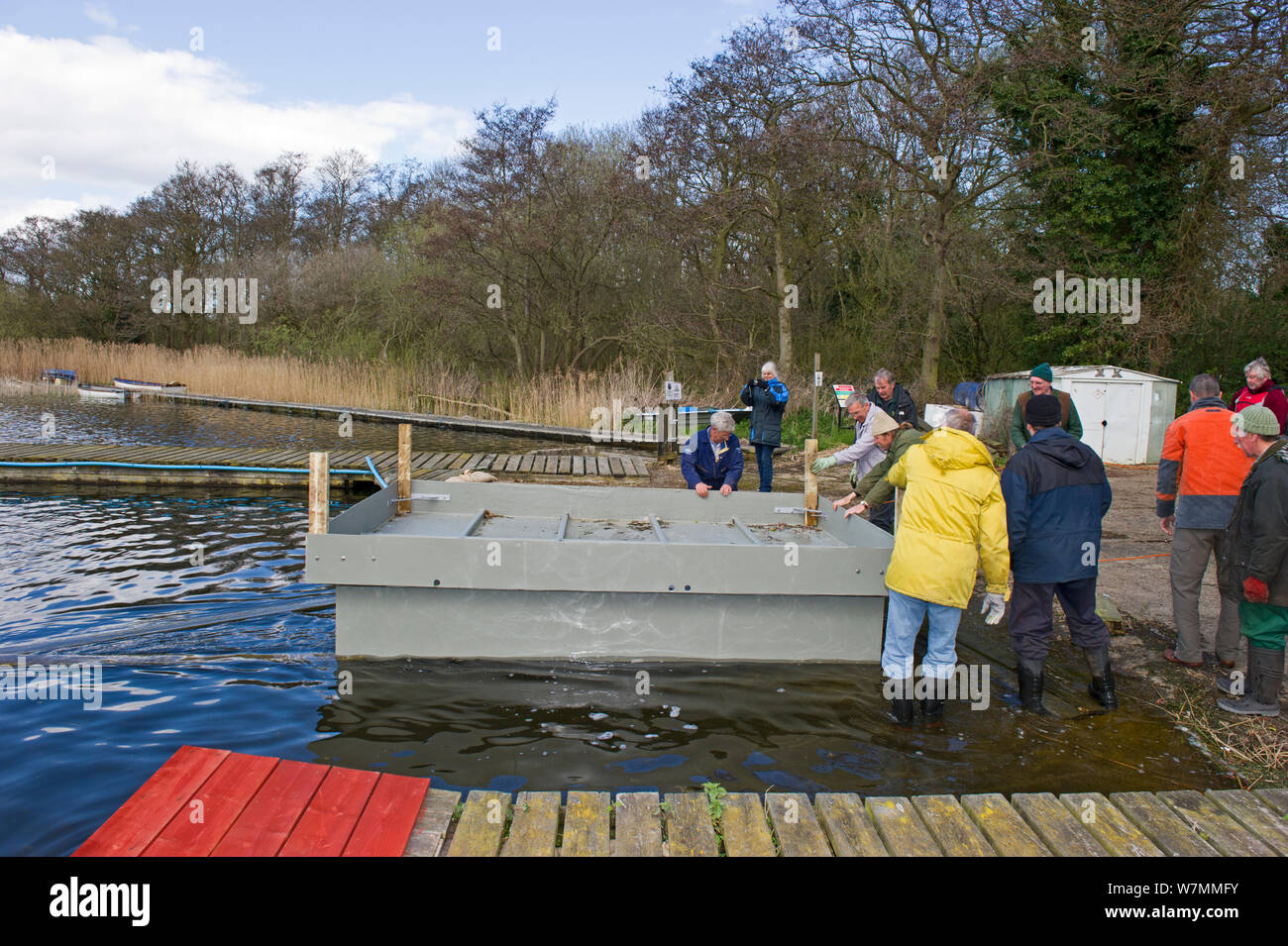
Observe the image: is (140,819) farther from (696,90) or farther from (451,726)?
(696,90)

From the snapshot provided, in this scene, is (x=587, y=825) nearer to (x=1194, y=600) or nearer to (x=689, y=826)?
(x=689, y=826)

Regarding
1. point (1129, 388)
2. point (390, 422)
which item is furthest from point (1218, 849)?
point (390, 422)

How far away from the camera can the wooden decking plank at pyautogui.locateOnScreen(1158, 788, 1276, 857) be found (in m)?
2.95

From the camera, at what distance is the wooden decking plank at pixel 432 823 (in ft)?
9.08

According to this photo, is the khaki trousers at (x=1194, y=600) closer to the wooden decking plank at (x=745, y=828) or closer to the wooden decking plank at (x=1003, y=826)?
the wooden decking plank at (x=1003, y=826)

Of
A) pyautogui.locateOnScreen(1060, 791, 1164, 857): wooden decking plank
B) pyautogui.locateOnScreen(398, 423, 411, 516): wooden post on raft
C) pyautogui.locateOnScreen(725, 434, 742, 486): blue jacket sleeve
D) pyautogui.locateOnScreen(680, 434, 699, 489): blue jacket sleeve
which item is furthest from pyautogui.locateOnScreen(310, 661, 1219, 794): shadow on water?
pyautogui.locateOnScreen(680, 434, 699, 489): blue jacket sleeve

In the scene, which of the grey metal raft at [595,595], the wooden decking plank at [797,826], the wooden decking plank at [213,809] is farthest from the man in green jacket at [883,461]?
the wooden decking plank at [213,809]

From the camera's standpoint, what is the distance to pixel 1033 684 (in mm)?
4328

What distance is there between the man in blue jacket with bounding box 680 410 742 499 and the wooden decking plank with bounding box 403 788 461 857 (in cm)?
351

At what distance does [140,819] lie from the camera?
110 inches

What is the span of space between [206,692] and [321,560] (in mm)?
985

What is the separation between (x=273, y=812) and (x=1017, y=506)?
353 cm

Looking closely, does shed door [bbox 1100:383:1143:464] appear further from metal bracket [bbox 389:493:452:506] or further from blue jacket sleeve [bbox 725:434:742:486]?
metal bracket [bbox 389:493:452:506]

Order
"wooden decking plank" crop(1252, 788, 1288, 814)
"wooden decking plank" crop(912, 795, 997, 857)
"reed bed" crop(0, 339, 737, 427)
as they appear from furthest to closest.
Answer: "reed bed" crop(0, 339, 737, 427)
"wooden decking plank" crop(1252, 788, 1288, 814)
"wooden decking plank" crop(912, 795, 997, 857)
